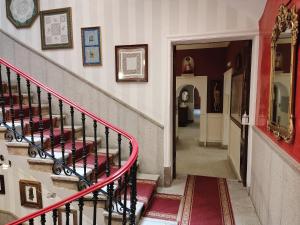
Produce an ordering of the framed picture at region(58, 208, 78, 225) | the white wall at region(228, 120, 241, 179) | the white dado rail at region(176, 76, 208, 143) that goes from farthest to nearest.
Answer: the white dado rail at region(176, 76, 208, 143)
the white wall at region(228, 120, 241, 179)
the framed picture at region(58, 208, 78, 225)

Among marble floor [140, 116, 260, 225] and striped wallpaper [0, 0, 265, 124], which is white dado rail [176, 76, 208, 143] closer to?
marble floor [140, 116, 260, 225]

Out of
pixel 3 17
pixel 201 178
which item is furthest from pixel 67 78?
pixel 201 178

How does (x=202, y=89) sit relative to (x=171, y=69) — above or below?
below

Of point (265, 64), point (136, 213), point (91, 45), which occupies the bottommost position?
point (136, 213)

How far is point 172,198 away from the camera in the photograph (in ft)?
10.2

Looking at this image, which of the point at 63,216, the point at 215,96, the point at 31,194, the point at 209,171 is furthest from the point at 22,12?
the point at 215,96

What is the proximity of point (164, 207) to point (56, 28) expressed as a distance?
3.25 meters

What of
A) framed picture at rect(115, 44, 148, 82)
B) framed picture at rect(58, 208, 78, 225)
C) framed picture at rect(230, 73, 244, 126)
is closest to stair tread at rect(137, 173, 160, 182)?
framed picture at rect(58, 208, 78, 225)

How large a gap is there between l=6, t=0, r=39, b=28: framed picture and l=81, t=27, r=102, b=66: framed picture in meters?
1.00

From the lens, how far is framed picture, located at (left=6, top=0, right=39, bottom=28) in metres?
3.79

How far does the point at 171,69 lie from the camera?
336 centimetres

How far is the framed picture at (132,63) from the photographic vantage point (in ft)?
11.1

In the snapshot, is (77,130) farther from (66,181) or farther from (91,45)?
(91,45)

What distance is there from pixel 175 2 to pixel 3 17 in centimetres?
308
